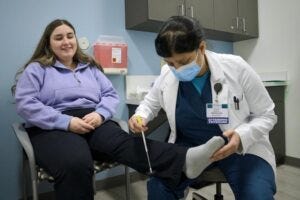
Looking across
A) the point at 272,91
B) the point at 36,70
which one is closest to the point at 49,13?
the point at 36,70

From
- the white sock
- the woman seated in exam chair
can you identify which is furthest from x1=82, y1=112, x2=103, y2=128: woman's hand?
the white sock

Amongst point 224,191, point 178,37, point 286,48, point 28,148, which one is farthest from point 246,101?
point 286,48

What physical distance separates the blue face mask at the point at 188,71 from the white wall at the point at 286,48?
Answer: 1.83 m

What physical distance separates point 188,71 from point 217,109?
0.18 meters

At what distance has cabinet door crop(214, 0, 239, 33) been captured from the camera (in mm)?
2432

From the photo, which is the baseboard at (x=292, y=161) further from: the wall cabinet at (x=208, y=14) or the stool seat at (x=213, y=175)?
the stool seat at (x=213, y=175)

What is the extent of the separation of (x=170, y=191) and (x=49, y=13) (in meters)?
1.46

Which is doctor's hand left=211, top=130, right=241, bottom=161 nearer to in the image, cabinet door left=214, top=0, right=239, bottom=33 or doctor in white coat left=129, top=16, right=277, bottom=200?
doctor in white coat left=129, top=16, right=277, bottom=200

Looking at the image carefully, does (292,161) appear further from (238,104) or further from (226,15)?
(238,104)

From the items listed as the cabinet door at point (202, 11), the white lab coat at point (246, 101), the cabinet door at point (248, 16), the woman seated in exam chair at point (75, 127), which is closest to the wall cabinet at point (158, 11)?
the cabinet door at point (202, 11)

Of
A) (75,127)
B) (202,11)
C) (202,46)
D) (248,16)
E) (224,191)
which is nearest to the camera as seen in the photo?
(202,46)

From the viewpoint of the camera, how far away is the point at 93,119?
1.37m

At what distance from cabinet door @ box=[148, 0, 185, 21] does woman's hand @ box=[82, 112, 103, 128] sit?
0.96m

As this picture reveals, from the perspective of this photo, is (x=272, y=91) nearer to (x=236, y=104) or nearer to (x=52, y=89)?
(x=236, y=104)
